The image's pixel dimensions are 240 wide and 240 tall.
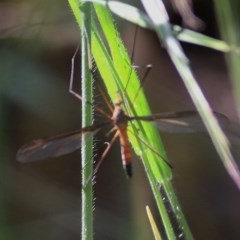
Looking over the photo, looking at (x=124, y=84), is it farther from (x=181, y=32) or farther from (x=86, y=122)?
(x=181, y=32)

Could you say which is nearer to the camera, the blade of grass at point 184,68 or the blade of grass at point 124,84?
the blade of grass at point 184,68

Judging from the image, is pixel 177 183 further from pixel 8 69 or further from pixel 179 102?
pixel 8 69

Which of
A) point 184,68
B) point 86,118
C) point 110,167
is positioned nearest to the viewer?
point 184,68

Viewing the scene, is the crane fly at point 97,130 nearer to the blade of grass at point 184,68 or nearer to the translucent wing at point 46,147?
the translucent wing at point 46,147

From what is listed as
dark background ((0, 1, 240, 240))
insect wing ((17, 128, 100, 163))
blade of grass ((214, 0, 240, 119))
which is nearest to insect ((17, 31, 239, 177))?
insect wing ((17, 128, 100, 163))

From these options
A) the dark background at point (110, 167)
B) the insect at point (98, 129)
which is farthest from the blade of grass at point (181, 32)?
the dark background at point (110, 167)

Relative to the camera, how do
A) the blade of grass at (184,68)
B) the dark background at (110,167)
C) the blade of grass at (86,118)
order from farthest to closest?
1. the dark background at (110,167)
2. the blade of grass at (86,118)
3. the blade of grass at (184,68)

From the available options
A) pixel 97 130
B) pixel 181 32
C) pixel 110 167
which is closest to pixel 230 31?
pixel 181 32

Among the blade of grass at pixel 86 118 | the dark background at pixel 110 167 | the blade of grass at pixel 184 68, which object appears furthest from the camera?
the dark background at pixel 110 167

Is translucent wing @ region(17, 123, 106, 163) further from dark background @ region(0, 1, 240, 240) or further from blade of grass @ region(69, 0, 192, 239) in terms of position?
dark background @ region(0, 1, 240, 240)
